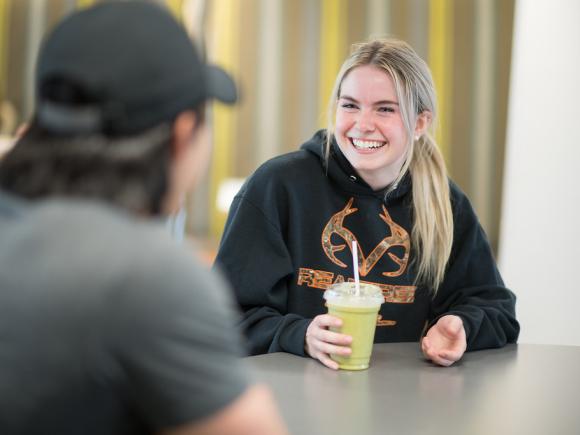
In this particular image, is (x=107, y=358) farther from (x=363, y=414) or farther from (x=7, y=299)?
(x=363, y=414)

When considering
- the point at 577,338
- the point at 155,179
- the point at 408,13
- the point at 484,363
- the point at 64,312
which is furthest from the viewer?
the point at 408,13

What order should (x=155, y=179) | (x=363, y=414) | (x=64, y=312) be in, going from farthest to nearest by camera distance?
(x=363, y=414) → (x=155, y=179) → (x=64, y=312)

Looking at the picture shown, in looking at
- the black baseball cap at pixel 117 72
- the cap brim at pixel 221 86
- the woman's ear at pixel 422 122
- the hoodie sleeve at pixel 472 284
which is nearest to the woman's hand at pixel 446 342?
the hoodie sleeve at pixel 472 284

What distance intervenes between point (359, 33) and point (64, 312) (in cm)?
363

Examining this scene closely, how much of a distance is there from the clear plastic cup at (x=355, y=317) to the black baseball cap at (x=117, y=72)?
0.68m

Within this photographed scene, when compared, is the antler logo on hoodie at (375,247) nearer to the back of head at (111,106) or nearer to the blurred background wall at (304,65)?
the back of head at (111,106)

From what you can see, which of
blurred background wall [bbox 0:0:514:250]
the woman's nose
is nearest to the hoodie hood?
the woman's nose

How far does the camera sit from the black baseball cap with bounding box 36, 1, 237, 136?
0.64 m

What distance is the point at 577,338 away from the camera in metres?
2.56

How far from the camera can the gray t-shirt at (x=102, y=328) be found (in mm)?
553

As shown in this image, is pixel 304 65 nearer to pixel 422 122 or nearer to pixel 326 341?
pixel 422 122

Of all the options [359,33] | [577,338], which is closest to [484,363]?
[577,338]

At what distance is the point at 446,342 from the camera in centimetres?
143

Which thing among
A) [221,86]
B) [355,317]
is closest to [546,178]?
[355,317]
